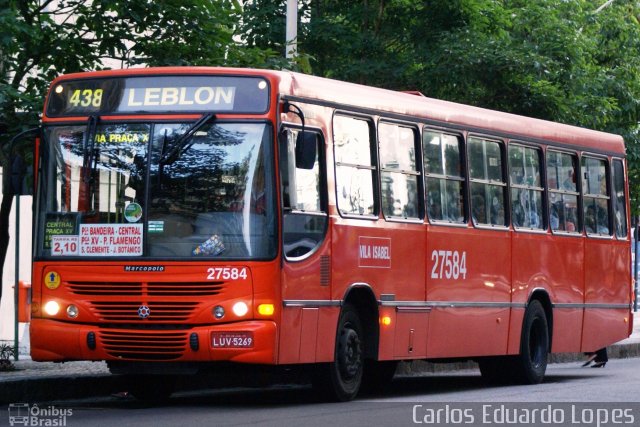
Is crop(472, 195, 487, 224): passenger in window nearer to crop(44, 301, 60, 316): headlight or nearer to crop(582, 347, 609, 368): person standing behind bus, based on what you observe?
crop(582, 347, 609, 368): person standing behind bus

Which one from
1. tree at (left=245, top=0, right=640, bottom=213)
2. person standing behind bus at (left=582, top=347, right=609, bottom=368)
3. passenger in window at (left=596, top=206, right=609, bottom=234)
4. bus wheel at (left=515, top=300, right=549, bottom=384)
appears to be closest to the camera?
bus wheel at (left=515, top=300, right=549, bottom=384)

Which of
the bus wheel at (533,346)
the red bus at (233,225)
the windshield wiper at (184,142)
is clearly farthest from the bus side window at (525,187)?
the windshield wiper at (184,142)

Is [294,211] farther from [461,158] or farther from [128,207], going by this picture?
[461,158]

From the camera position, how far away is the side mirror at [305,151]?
44.4 ft

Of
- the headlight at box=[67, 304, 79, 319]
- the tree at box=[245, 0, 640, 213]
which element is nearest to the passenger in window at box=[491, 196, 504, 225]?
the tree at box=[245, 0, 640, 213]

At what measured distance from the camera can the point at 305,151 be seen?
1359cm

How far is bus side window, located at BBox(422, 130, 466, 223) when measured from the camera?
1642 cm

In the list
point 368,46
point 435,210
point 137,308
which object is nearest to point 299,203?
point 137,308

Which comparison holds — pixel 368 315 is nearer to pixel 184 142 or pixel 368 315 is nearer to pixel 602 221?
pixel 184 142

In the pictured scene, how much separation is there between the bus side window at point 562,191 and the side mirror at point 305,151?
245 inches

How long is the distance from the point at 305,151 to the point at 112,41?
410 cm

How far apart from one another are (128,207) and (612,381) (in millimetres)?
6818

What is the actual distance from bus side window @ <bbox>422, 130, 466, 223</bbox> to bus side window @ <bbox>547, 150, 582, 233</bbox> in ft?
7.99

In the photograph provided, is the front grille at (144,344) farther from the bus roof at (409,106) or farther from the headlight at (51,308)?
the bus roof at (409,106)
